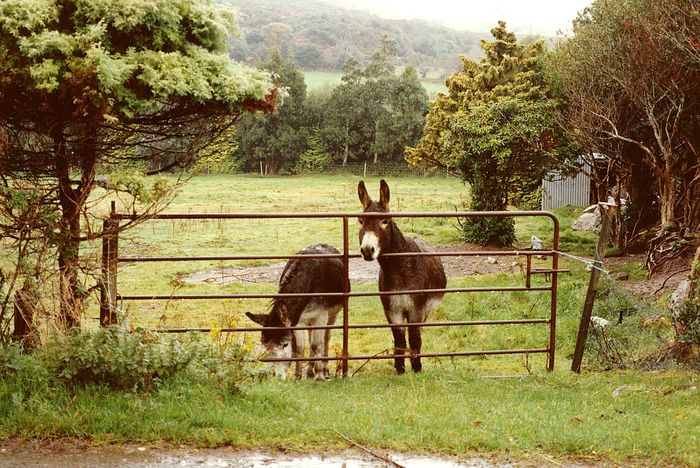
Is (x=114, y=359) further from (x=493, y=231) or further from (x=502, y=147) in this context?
(x=493, y=231)

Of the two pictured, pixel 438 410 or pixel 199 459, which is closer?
pixel 199 459

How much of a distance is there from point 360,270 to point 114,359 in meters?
13.2

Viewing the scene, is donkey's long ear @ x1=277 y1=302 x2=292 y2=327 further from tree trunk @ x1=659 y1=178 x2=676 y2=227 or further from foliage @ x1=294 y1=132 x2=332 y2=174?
foliage @ x1=294 y1=132 x2=332 y2=174

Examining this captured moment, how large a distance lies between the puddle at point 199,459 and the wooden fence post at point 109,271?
177 centimetres

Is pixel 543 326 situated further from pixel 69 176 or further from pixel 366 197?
pixel 69 176

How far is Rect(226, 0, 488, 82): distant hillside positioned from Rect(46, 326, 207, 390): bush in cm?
9782

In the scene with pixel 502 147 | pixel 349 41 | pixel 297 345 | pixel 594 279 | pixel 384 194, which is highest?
pixel 349 41

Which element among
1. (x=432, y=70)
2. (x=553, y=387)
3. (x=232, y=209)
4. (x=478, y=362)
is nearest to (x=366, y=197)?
(x=553, y=387)

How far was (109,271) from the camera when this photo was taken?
6.54 meters

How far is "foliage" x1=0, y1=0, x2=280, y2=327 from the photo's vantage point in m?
5.36

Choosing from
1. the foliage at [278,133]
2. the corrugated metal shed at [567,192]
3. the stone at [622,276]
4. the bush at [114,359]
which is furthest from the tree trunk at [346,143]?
the bush at [114,359]

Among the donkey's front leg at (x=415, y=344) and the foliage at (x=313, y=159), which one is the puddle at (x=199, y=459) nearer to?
the donkey's front leg at (x=415, y=344)

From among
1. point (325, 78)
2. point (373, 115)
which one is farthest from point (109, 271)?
point (325, 78)

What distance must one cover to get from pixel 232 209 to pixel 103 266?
25.5 meters
